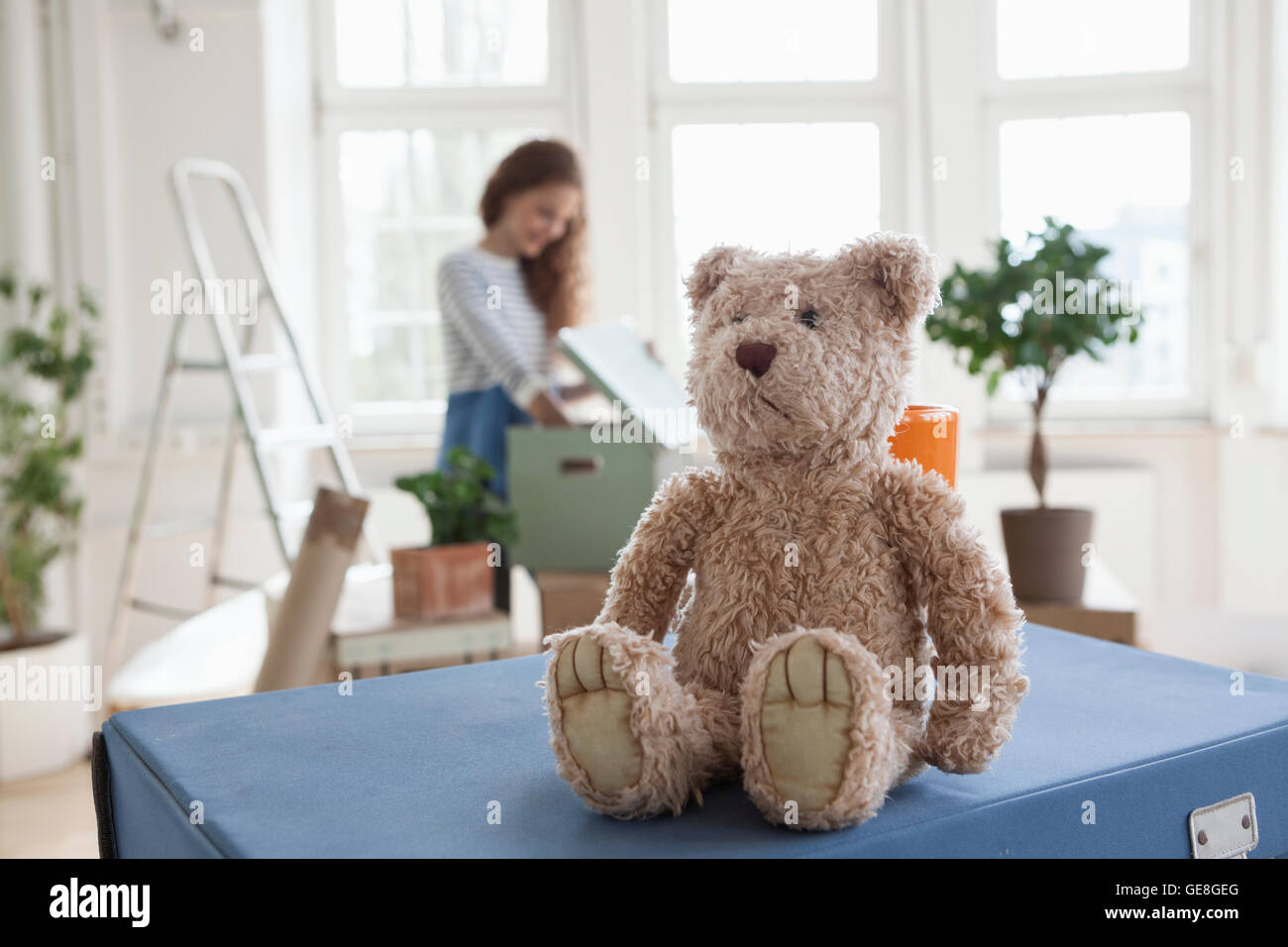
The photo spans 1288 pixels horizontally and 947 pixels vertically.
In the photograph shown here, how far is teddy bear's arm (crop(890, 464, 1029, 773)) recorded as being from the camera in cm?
66

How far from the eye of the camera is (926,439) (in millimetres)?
849

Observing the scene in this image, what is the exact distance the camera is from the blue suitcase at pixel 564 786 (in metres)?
0.64

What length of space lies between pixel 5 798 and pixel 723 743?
2260 mm

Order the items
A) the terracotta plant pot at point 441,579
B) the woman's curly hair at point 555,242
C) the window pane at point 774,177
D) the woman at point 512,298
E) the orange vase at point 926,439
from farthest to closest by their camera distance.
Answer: the window pane at point 774,177 → the woman's curly hair at point 555,242 → the woman at point 512,298 → the terracotta plant pot at point 441,579 → the orange vase at point 926,439

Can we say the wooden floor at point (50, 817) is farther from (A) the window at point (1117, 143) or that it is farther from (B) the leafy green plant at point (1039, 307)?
(A) the window at point (1117, 143)

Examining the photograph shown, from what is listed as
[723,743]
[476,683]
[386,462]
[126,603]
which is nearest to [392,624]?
[476,683]

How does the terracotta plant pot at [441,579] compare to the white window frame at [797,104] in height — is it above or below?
below

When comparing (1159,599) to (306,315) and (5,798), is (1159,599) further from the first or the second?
(5,798)

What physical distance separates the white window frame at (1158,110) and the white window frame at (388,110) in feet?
3.97

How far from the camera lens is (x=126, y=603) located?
258cm

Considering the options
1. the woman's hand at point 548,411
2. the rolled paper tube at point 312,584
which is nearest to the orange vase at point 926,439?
the rolled paper tube at point 312,584

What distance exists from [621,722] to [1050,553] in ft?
4.39

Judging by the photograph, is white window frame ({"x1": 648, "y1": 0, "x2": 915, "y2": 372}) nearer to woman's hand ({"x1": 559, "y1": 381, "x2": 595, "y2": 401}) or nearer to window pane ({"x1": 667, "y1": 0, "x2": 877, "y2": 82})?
window pane ({"x1": 667, "y1": 0, "x2": 877, "y2": 82})

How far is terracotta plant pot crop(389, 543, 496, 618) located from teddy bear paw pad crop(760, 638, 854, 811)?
111 cm
